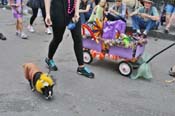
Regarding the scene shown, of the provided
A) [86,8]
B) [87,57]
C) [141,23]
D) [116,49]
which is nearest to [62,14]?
[116,49]

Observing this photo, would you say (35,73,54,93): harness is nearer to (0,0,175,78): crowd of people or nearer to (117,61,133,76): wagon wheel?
(0,0,175,78): crowd of people

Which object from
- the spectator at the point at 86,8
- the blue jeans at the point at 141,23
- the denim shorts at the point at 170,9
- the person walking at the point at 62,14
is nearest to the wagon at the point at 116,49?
the person walking at the point at 62,14

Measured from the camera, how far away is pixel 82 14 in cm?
1028

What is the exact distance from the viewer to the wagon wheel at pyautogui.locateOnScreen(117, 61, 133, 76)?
632 centimetres

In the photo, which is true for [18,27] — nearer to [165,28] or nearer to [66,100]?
[165,28]

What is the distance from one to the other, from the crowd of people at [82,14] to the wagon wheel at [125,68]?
Answer: 0.52 m

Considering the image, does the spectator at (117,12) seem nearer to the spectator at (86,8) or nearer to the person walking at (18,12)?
the spectator at (86,8)

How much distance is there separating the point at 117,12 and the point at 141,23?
0.66 m

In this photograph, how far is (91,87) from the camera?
5.68m

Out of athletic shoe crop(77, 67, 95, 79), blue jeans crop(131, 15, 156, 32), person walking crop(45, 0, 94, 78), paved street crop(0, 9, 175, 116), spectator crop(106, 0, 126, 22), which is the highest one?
person walking crop(45, 0, 94, 78)

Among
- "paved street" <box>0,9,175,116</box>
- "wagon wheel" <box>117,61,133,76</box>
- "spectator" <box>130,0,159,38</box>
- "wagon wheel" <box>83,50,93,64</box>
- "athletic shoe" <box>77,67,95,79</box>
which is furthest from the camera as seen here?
"spectator" <box>130,0,159,38</box>

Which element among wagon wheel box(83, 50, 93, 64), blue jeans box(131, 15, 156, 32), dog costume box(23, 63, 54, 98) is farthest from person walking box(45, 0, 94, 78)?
blue jeans box(131, 15, 156, 32)

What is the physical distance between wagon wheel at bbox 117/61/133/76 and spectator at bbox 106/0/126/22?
128 inches

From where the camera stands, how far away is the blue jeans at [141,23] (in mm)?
9422
